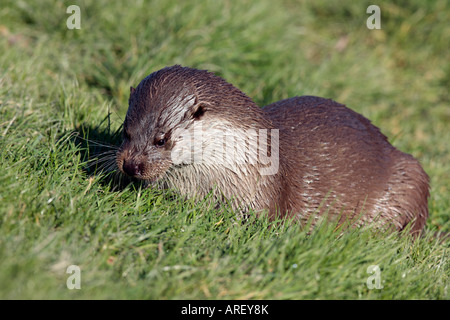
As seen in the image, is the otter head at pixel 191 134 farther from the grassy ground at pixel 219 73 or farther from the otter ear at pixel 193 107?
the grassy ground at pixel 219 73

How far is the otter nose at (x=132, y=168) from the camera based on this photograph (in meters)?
2.78

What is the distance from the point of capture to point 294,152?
3246 mm

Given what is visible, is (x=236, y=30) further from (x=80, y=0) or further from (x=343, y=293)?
(x=343, y=293)

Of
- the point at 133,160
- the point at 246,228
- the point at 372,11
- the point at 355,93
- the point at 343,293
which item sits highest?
the point at 372,11

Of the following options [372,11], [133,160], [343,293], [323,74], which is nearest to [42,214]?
[133,160]

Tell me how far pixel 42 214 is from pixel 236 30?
10.5 feet

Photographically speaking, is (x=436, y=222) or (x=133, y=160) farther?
(x=436, y=222)

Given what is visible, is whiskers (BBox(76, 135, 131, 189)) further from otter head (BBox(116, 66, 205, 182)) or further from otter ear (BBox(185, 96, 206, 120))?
otter ear (BBox(185, 96, 206, 120))

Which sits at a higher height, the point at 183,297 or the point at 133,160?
the point at 133,160

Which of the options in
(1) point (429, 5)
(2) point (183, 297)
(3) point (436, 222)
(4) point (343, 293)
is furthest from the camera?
(1) point (429, 5)

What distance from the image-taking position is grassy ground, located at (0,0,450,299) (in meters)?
2.27

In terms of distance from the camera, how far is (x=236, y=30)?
202 inches

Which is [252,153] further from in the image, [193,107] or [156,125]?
[156,125]

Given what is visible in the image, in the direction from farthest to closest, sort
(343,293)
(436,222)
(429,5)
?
(429,5) < (436,222) < (343,293)
